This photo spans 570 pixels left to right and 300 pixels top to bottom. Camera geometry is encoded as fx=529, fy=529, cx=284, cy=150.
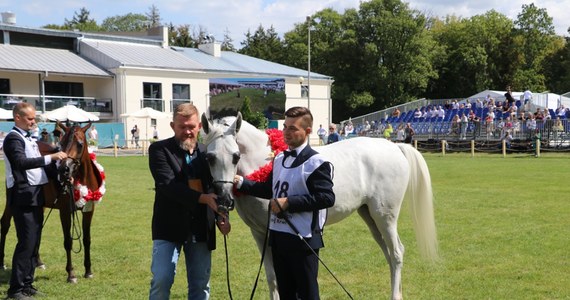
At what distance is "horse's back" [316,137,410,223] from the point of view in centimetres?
564

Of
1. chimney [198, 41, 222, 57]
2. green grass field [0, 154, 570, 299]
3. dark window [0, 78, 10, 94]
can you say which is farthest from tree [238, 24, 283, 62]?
green grass field [0, 154, 570, 299]

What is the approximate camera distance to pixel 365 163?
19.6 feet

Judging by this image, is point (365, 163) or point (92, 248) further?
point (92, 248)

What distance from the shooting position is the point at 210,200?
3.95 metres

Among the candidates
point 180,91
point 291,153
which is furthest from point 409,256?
point 180,91

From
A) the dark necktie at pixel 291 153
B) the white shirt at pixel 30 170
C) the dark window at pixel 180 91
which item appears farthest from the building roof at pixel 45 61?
the dark necktie at pixel 291 153

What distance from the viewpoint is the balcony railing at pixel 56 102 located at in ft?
119

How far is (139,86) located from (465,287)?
39490mm

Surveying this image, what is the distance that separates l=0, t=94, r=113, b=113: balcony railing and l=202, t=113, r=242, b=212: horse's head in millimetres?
35305

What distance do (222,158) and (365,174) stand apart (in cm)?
232

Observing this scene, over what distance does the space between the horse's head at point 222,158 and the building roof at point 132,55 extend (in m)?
39.3

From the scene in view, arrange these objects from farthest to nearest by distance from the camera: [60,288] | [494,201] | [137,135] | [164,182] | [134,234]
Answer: [137,135], [494,201], [134,234], [60,288], [164,182]

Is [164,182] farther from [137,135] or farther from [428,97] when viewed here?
[428,97]

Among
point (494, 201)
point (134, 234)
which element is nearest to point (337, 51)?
point (494, 201)
